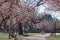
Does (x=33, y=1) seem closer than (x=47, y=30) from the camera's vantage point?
Yes

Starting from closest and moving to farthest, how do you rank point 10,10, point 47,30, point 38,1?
point 10,10
point 38,1
point 47,30

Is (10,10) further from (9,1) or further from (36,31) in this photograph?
(36,31)

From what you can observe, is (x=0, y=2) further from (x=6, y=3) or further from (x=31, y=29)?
(x=31, y=29)

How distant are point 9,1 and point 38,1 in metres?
3.95

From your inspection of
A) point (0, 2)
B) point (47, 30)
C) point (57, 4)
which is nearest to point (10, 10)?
point (0, 2)

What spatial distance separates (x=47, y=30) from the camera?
37375mm

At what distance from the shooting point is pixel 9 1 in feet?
36.8

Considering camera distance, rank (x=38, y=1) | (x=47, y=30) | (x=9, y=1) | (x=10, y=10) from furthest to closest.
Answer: (x=47, y=30) < (x=38, y=1) < (x=10, y=10) < (x=9, y=1)

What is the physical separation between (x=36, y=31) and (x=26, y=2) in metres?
24.4

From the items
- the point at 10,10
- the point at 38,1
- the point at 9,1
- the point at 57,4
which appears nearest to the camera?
the point at 57,4

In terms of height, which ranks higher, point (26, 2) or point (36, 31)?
point (26, 2)

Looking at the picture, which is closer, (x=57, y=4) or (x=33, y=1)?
(x=57, y=4)

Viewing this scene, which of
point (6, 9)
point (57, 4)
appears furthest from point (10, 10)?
point (57, 4)

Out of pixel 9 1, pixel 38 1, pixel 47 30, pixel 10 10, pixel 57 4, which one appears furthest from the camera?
pixel 47 30
